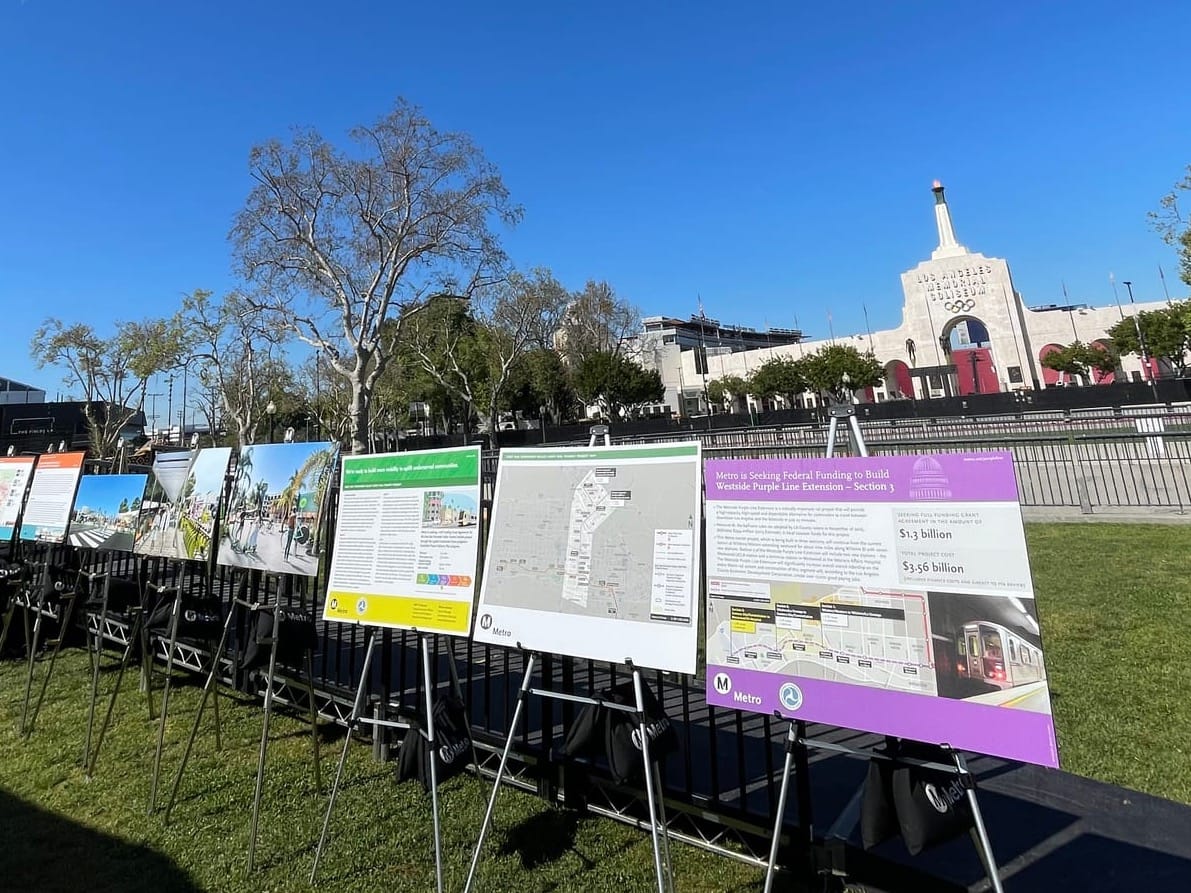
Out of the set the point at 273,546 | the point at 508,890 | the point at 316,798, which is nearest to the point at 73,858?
the point at 316,798

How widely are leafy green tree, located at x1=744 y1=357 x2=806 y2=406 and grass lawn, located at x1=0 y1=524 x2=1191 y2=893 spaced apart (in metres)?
56.5

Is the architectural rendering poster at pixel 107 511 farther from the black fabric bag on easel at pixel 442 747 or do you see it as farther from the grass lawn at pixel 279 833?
the black fabric bag on easel at pixel 442 747

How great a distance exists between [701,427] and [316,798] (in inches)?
1444

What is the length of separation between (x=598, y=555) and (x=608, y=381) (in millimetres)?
47653

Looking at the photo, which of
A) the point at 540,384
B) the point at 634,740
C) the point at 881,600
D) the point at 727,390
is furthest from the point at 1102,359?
the point at 634,740

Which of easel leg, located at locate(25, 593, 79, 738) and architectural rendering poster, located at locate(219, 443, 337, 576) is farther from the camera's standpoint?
easel leg, located at locate(25, 593, 79, 738)

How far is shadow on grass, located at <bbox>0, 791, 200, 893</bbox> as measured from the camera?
115 inches

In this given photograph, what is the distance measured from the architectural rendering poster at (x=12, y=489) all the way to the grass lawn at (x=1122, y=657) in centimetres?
1033

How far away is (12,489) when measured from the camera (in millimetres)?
7113

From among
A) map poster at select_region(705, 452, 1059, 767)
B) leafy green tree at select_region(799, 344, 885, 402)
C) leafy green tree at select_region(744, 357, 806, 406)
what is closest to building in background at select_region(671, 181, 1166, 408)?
leafy green tree at select_region(799, 344, 885, 402)

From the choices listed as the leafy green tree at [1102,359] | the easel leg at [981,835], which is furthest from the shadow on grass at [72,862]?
the leafy green tree at [1102,359]

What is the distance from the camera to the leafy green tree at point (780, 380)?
5922cm

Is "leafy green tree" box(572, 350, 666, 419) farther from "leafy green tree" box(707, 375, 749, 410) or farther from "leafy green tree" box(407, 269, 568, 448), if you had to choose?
"leafy green tree" box(707, 375, 749, 410)

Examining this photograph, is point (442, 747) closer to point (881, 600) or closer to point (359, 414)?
point (881, 600)
